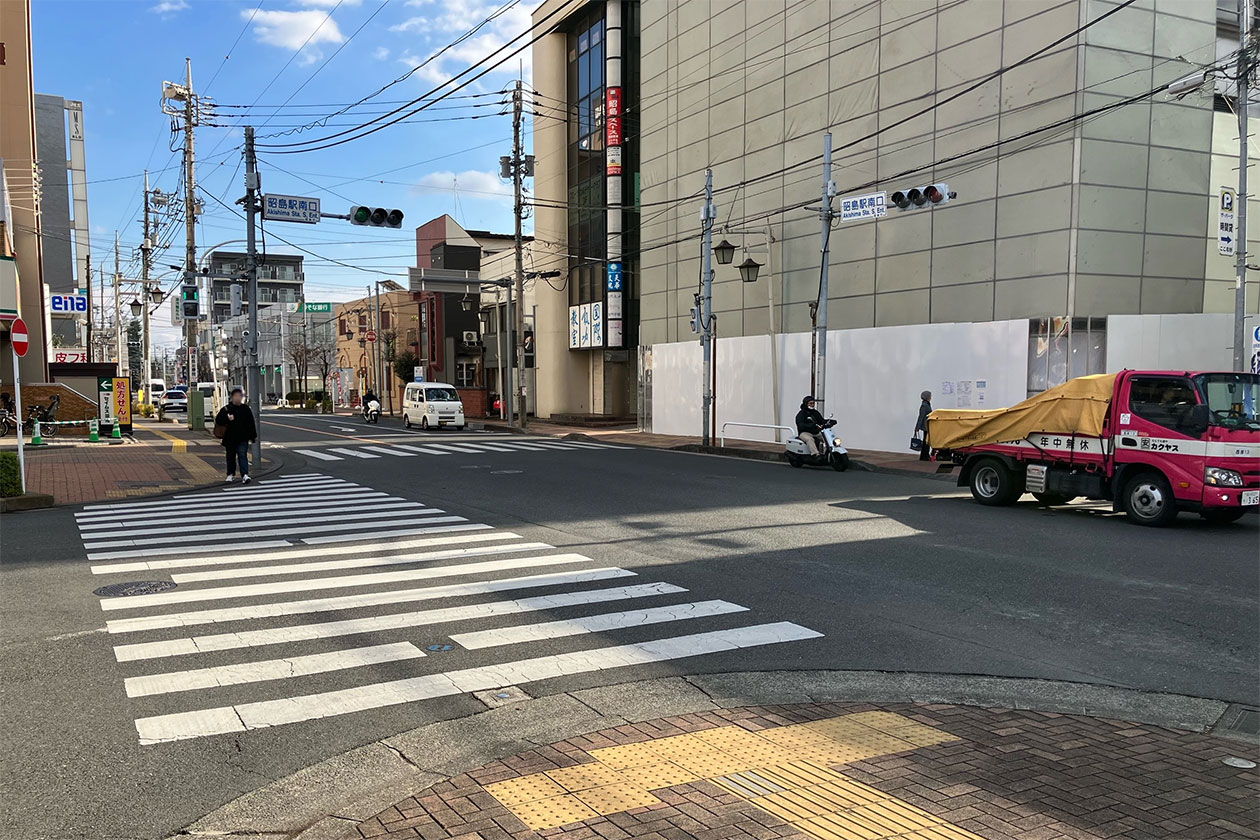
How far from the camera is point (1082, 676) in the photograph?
5.56 metres

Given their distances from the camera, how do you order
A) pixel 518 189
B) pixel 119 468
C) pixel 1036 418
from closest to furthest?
pixel 1036 418 < pixel 119 468 < pixel 518 189

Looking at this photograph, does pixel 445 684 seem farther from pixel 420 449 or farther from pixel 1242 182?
pixel 420 449

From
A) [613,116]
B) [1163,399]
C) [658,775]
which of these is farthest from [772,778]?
[613,116]

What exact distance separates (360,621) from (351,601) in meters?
0.70

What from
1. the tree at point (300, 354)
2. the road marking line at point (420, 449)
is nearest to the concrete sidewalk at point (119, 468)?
the road marking line at point (420, 449)

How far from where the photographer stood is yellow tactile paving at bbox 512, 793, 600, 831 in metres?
3.60

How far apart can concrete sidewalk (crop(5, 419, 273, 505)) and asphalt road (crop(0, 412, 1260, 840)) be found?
245 cm

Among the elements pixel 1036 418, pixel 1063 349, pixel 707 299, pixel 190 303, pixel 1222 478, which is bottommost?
pixel 1222 478

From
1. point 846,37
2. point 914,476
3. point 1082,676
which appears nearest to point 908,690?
point 1082,676

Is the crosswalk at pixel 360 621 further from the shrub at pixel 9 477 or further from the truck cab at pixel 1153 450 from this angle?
the truck cab at pixel 1153 450

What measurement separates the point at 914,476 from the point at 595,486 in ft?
23.8

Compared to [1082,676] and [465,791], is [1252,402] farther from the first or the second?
[465,791]

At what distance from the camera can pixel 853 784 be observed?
3.96 m

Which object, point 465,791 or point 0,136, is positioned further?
point 0,136
